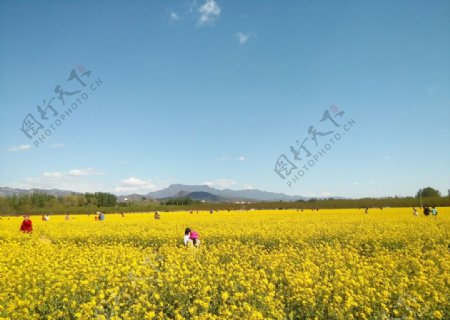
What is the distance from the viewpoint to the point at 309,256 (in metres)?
11.2

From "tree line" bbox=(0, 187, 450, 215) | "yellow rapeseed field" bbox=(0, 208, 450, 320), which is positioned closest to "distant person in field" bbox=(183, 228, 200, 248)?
"yellow rapeseed field" bbox=(0, 208, 450, 320)

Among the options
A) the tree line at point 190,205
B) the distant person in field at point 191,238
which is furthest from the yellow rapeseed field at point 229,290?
the tree line at point 190,205

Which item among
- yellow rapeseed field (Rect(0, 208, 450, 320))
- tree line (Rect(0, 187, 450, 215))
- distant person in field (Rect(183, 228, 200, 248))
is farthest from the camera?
tree line (Rect(0, 187, 450, 215))

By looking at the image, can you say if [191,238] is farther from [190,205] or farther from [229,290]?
[190,205]

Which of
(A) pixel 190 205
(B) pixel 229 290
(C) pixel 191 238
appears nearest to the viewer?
(B) pixel 229 290

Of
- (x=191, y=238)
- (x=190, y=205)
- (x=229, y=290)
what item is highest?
(x=190, y=205)

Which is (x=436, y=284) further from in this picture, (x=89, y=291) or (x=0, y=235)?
(x=0, y=235)

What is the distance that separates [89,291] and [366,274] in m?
5.82

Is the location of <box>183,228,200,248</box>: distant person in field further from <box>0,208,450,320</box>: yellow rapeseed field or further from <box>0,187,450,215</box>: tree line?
Result: <box>0,187,450,215</box>: tree line

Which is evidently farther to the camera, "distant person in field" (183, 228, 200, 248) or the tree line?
the tree line

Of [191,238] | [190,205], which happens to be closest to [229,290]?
[191,238]

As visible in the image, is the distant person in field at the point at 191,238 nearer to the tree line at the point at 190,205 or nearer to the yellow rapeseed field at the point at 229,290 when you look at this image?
the yellow rapeseed field at the point at 229,290

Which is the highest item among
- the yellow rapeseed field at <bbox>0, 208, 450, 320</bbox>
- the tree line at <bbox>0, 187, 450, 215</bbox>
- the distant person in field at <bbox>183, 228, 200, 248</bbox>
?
the tree line at <bbox>0, 187, 450, 215</bbox>

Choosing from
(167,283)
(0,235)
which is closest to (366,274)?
(167,283)
